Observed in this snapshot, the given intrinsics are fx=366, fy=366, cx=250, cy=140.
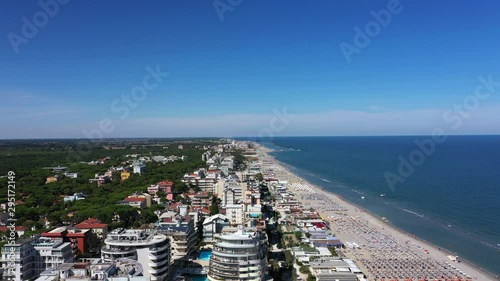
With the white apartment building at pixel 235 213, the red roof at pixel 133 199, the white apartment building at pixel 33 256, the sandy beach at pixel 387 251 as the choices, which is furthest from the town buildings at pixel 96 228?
the sandy beach at pixel 387 251

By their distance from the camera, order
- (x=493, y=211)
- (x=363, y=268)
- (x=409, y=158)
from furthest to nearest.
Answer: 1. (x=409, y=158)
2. (x=493, y=211)
3. (x=363, y=268)

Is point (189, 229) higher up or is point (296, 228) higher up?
point (189, 229)

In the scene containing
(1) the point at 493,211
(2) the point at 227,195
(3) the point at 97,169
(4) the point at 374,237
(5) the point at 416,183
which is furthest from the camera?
(3) the point at 97,169

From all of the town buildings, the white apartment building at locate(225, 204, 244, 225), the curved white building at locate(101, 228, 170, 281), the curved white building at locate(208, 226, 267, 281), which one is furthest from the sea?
the town buildings

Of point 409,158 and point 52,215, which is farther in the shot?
point 409,158

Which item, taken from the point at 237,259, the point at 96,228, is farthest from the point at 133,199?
the point at 237,259

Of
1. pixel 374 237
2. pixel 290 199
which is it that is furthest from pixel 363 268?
pixel 290 199

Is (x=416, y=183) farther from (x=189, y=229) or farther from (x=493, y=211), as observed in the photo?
(x=189, y=229)
